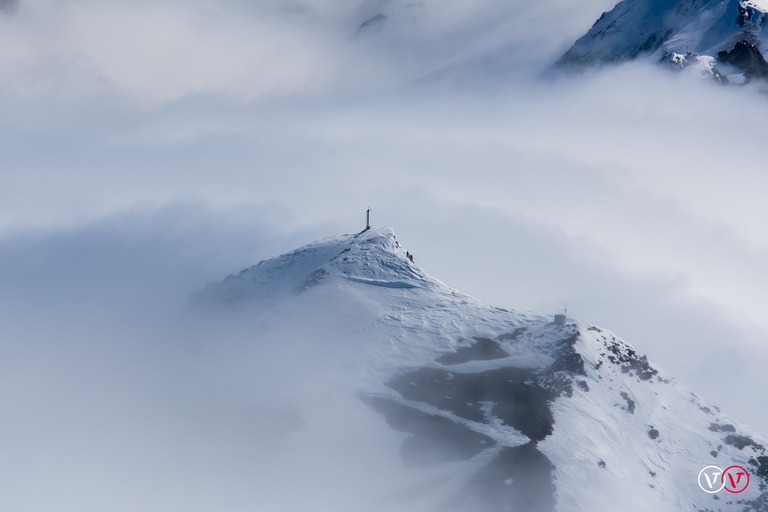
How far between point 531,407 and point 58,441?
85590 mm

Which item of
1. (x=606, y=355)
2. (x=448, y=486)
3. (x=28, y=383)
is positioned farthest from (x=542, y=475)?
(x=28, y=383)

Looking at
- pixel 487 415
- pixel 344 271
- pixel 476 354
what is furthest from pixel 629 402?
pixel 344 271

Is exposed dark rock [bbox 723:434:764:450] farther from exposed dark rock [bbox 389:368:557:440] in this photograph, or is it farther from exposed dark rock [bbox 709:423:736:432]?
exposed dark rock [bbox 389:368:557:440]

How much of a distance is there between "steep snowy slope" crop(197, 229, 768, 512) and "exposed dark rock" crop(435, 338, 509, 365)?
0.29 meters

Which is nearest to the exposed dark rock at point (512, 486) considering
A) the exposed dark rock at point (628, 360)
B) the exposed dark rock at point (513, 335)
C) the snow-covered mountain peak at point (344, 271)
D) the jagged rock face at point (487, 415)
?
the jagged rock face at point (487, 415)

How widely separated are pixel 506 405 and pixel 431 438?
48.5ft

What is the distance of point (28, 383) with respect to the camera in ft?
628

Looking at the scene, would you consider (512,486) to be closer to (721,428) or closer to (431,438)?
(431,438)

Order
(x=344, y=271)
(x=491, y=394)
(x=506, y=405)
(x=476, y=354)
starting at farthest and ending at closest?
→ (x=344, y=271), (x=476, y=354), (x=491, y=394), (x=506, y=405)

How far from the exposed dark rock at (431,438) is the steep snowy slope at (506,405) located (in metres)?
0.18

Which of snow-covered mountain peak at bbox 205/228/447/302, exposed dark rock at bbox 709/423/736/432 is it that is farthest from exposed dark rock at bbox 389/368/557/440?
snow-covered mountain peak at bbox 205/228/447/302

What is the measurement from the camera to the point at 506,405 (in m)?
139

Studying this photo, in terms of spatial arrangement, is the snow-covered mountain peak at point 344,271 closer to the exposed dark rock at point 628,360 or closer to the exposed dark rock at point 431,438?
the exposed dark rock at point 628,360

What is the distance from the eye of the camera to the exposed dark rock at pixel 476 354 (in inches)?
5999
